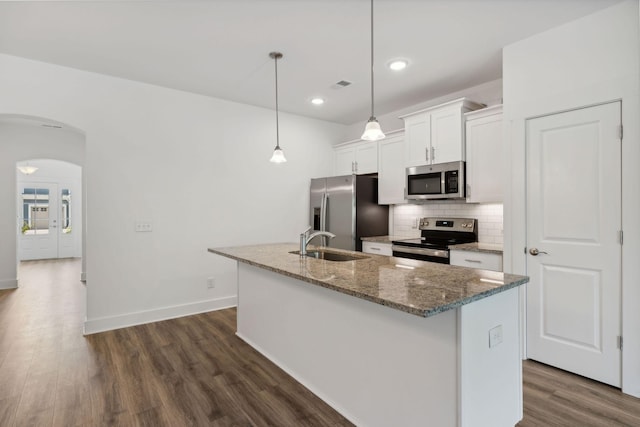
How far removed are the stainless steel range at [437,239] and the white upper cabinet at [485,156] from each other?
44 centimetres

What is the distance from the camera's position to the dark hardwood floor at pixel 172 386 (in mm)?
2045

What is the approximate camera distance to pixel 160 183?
12.8ft

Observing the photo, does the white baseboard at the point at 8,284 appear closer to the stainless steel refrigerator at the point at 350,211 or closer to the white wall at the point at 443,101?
the stainless steel refrigerator at the point at 350,211

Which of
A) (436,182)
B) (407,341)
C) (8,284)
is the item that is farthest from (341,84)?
(8,284)

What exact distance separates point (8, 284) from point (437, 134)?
681cm

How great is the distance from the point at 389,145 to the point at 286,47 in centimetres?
201

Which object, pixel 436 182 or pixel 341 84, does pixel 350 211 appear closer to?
pixel 436 182

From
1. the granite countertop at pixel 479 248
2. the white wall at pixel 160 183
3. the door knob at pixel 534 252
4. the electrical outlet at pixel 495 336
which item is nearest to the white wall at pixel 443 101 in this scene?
the white wall at pixel 160 183

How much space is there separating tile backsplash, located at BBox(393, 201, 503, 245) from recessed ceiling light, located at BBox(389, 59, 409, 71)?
5.59 feet

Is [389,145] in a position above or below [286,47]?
below

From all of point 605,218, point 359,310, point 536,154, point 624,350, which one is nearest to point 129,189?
point 359,310

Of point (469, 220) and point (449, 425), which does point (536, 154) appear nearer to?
point (469, 220)

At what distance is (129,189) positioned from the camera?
371 centimetres

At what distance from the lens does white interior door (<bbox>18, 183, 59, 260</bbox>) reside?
856cm
